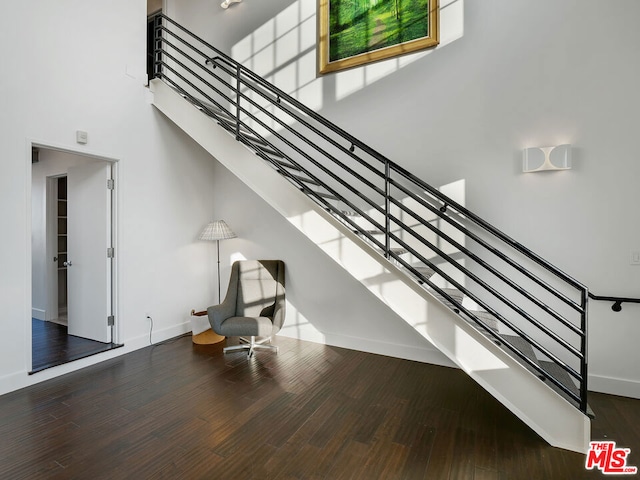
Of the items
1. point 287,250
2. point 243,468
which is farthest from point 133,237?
point 243,468

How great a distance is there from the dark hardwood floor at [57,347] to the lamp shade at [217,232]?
1600 millimetres

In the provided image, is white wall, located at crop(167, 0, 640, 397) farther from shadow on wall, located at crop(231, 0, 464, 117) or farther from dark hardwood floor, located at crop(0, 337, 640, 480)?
dark hardwood floor, located at crop(0, 337, 640, 480)

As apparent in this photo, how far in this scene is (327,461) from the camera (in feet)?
6.65

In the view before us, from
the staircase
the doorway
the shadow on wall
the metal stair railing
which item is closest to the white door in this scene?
the doorway

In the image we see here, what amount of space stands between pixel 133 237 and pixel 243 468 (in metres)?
2.88

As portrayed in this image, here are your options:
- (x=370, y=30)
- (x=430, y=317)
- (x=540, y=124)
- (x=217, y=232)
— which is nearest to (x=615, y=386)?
(x=430, y=317)

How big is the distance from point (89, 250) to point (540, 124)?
193 inches

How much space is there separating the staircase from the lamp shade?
1197mm

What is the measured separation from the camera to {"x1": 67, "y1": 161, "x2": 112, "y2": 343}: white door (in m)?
3.72

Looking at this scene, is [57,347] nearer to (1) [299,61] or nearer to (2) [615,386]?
(1) [299,61]

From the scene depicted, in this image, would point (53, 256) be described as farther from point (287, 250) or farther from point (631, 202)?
point (631, 202)

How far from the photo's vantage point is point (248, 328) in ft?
11.8

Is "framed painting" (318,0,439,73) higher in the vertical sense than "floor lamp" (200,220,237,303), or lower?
higher

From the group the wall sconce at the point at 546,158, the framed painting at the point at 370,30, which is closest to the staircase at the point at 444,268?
the wall sconce at the point at 546,158
